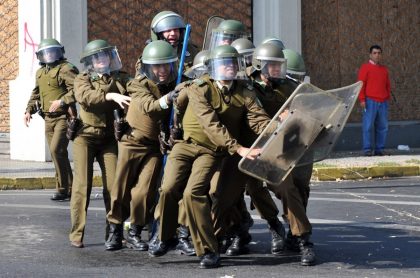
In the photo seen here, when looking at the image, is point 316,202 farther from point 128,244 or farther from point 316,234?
point 128,244

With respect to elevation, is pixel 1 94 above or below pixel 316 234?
above

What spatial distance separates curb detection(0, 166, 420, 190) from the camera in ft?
52.6

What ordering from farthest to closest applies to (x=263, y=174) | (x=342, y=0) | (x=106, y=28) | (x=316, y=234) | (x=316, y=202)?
(x=342, y=0) → (x=106, y=28) → (x=316, y=202) → (x=316, y=234) → (x=263, y=174)

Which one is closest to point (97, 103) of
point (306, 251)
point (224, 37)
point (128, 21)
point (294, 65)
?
point (224, 37)

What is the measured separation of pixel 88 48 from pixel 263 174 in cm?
225

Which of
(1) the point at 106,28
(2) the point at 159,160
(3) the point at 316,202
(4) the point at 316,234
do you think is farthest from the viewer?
(1) the point at 106,28

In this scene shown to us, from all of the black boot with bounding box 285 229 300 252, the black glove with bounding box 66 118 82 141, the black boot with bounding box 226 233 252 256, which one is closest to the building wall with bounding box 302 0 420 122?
the black glove with bounding box 66 118 82 141

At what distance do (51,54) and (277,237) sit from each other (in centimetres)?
450

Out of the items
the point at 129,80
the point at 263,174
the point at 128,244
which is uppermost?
the point at 129,80

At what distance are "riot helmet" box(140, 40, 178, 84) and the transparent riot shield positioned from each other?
130 centimetres

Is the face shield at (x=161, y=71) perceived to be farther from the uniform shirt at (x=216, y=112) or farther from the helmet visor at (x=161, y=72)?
the uniform shirt at (x=216, y=112)

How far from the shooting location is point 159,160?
33.3 ft

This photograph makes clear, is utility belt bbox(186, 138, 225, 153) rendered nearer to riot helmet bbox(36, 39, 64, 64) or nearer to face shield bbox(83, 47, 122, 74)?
face shield bbox(83, 47, 122, 74)

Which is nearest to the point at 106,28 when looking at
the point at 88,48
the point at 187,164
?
the point at 88,48
